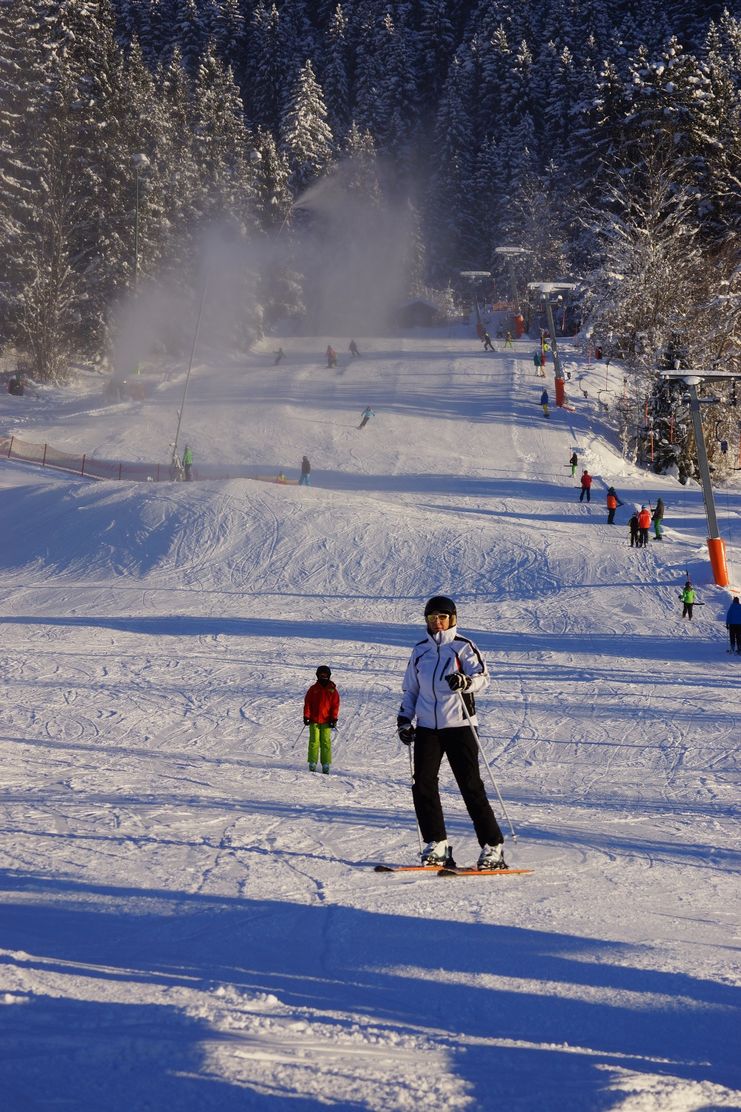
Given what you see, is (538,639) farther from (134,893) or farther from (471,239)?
(471,239)

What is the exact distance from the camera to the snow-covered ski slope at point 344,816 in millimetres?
3553

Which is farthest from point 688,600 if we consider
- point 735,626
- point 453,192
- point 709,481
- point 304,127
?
point 453,192

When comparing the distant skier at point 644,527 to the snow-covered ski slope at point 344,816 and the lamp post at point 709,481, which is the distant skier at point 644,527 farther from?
the lamp post at point 709,481

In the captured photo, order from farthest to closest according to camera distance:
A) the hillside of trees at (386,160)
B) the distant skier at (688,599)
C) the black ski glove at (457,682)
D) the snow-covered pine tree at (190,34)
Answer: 1. the snow-covered pine tree at (190,34)
2. the hillside of trees at (386,160)
3. the distant skier at (688,599)
4. the black ski glove at (457,682)

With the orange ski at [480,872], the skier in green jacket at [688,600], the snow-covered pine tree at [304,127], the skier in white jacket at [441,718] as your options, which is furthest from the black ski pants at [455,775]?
the snow-covered pine tree at [304,127]

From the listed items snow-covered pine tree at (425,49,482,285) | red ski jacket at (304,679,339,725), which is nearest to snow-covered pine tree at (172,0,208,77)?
snow-covered pine tree at (425,49,482,285)

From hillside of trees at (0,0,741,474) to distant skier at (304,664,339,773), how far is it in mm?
32460

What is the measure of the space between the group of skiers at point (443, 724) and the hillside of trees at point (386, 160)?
119 feet

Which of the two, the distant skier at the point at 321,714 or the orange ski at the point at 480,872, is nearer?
the orange ski at the point at 480,872

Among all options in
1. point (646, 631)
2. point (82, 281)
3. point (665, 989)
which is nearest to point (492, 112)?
point (82, 281)

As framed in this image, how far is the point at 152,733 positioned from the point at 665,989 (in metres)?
9.09

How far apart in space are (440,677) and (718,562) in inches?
741

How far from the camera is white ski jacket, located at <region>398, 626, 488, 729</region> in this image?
5.95 meters

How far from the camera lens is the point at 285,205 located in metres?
78.0
